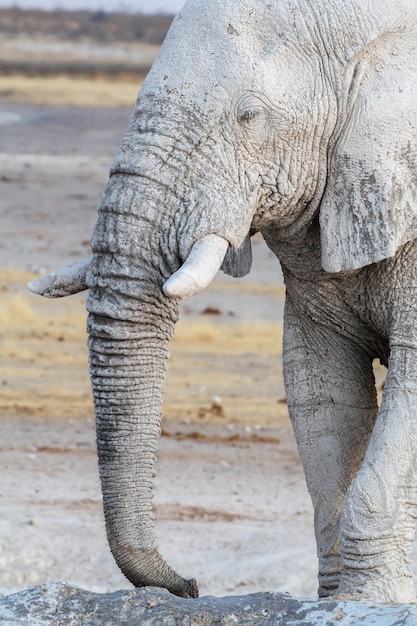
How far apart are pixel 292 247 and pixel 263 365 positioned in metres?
5.79

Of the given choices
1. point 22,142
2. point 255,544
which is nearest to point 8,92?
A: point 22,142

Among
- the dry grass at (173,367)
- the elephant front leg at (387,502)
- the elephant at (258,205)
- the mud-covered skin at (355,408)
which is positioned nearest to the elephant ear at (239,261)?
the elephant at (258,205)

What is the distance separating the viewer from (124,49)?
68812mm

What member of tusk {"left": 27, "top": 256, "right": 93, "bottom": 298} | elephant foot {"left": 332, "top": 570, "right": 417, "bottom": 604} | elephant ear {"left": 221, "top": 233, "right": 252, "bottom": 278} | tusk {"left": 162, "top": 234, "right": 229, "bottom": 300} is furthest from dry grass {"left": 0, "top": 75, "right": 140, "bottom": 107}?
tusk {"left": 162, "top": 234, "right": 229, "bottom": 300}

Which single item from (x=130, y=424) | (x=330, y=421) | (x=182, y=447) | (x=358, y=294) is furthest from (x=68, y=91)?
(x=130, y=424)

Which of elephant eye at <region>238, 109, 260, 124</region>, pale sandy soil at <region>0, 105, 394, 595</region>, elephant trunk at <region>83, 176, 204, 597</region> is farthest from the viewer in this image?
pale sandy soil at <region>0, 105, 394, 595</region>

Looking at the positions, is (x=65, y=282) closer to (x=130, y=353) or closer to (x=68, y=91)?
(x=130, y=353)

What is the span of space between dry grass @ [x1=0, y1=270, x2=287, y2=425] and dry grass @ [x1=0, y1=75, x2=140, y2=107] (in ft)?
69.8

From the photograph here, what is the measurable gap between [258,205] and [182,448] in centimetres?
412

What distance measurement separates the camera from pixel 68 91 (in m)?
36.3

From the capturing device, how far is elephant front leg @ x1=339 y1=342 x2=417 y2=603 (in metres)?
4.61

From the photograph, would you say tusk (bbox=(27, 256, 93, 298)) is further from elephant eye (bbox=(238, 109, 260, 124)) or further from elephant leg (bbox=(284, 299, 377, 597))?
elephant leg (bbox=(284, 299, 377, 597))

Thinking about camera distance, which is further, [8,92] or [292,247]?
[8,92]

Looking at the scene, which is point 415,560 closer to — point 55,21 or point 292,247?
point 292,247
